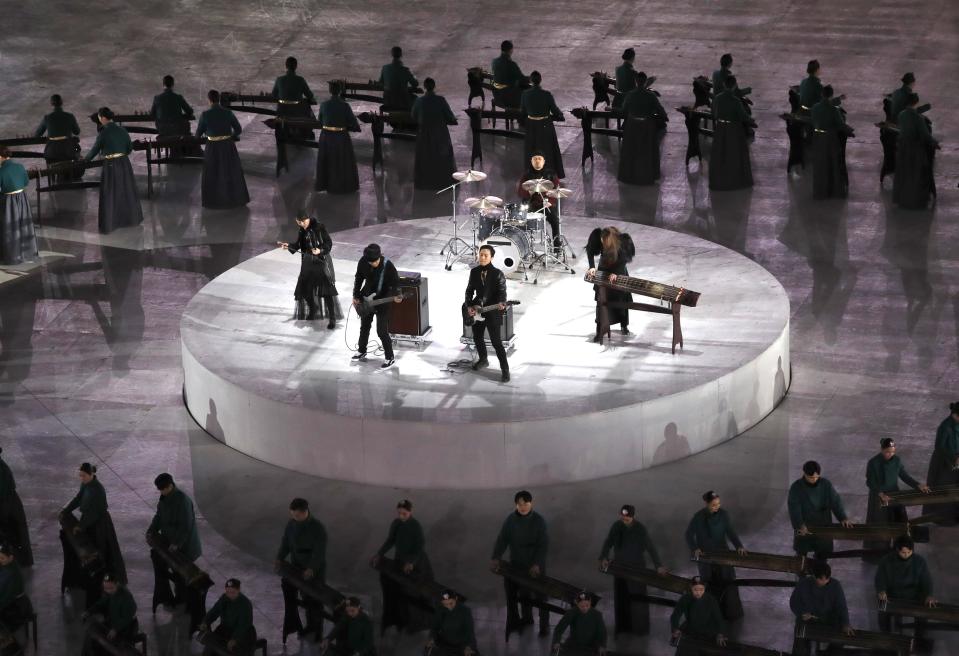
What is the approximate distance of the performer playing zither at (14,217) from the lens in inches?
839

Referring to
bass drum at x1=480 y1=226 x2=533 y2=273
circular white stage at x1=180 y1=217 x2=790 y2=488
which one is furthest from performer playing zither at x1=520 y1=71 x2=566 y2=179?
circular white stage at x1=180 y1=217 x2=790 y2=488

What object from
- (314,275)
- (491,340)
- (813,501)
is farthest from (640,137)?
(813,501)

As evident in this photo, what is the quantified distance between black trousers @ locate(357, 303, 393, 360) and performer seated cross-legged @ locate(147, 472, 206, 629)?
125 inches

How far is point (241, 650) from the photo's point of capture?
13211 millimetres

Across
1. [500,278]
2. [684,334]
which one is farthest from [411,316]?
[684,334]

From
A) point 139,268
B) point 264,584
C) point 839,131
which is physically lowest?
point 264,584

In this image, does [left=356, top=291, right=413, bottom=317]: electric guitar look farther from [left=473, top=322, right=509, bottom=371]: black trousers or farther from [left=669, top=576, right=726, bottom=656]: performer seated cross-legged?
[left=669, top=576, right=726, bottom=656]: performer seated cross-legged

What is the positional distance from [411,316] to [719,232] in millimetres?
6191

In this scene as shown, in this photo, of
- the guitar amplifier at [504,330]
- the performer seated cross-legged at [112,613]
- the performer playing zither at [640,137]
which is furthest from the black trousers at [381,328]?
the performer playing zither at [640,137]

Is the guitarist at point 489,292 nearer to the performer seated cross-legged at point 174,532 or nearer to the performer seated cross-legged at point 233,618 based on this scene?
the performer seated cross-legged at point 174,532

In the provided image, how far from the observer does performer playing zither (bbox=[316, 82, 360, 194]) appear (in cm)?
2355

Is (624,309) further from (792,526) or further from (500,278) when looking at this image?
(792,526)

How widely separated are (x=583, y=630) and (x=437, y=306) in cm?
604

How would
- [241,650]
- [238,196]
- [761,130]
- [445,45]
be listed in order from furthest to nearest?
[445,45]
[761,130]
[238,196]
[241,650]
